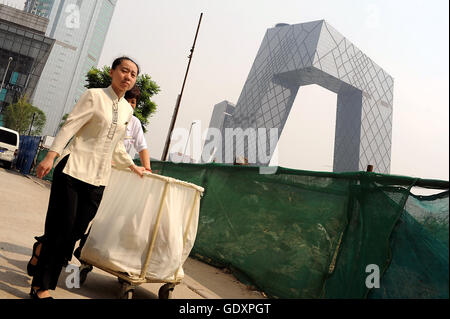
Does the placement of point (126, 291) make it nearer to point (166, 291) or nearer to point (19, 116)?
point (166, 291)

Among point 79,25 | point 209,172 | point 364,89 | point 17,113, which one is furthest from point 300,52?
point 79,25

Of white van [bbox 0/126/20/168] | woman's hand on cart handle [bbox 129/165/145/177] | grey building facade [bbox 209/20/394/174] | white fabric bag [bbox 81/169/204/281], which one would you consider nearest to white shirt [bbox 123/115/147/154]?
white fabric bag [bbox 81/169/204/281]

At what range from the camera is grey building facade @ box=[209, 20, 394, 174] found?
101 meters

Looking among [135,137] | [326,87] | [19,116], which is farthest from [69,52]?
[135,137]

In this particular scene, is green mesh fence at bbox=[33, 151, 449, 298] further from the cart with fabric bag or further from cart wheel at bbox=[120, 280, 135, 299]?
cart wheel at bbox=[120, 280, 135, 299]

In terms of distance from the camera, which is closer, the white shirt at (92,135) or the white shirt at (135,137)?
the white shirt at (92,135)

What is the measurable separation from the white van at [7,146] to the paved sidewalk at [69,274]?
11.2m

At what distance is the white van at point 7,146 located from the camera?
1576 centimetres

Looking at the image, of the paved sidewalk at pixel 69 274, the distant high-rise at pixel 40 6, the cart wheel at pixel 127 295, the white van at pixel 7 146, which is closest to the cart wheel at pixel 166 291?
the paved sidewalk at pixel 69 274

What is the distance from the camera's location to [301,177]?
14.3 feet

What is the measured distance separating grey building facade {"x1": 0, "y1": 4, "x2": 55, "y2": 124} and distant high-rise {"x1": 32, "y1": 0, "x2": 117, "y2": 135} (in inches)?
3807

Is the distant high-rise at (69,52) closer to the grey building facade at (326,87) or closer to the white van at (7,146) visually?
the grey building facade at (326,87)
